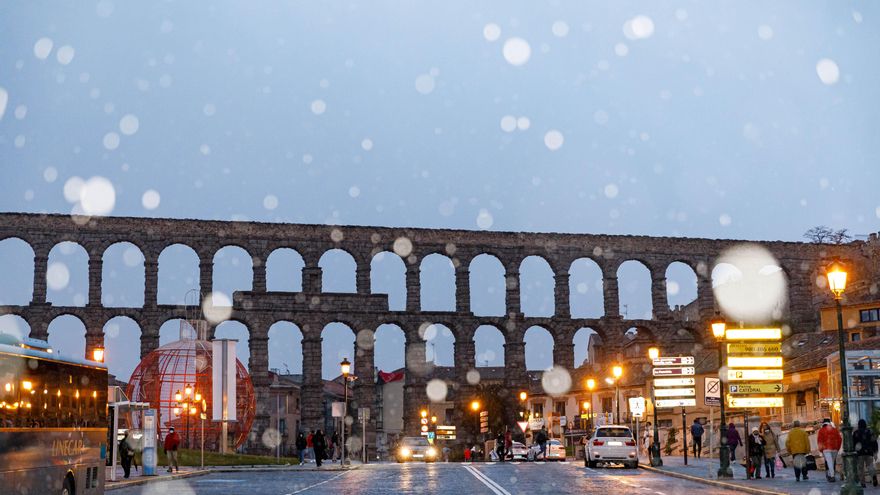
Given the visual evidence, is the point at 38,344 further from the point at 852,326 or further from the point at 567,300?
the point at 567,300

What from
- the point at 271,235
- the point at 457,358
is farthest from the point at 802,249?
the point at 271,235

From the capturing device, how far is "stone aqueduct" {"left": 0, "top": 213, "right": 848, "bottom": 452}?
7644 cm

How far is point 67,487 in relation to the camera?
19.5 metres

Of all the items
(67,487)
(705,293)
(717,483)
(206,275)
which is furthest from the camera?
(705,293)

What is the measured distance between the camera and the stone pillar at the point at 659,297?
85250 mm

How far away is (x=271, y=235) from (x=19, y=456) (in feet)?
211

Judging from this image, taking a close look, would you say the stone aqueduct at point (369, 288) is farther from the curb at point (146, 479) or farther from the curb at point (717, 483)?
the curb at point (717, 483)

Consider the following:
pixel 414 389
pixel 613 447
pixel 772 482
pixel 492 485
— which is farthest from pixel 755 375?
pixel 414 389

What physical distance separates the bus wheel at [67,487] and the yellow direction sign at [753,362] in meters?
22.0

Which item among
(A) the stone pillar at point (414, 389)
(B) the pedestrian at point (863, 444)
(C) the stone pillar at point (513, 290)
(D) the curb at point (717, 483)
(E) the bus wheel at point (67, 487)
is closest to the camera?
(E) the bus wheel at point (67, 487)

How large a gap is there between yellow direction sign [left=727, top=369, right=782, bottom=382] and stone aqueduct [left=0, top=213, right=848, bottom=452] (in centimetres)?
4430

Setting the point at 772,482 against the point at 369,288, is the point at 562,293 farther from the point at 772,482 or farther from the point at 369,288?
the point at 772,482

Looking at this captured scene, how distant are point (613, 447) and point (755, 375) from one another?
8.69m

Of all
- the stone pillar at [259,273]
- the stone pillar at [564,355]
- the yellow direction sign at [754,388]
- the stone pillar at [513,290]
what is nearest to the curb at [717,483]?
the yellow direction sign at [754,388]
